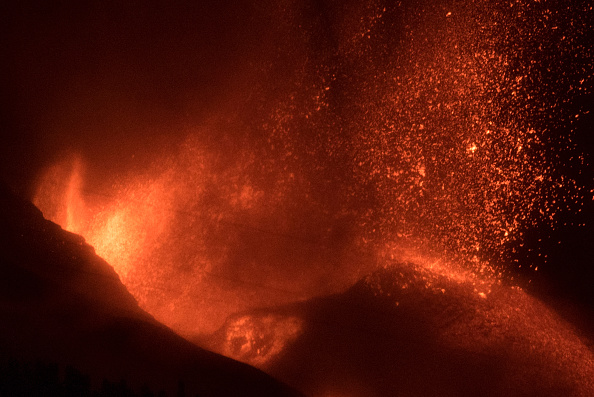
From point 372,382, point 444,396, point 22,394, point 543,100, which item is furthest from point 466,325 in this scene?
point 22,394

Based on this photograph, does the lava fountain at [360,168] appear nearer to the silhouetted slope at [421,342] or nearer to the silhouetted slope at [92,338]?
the silhouetted slope at [421,342]

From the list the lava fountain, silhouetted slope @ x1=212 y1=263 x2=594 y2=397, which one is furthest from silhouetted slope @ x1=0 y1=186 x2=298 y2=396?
the lava fountain

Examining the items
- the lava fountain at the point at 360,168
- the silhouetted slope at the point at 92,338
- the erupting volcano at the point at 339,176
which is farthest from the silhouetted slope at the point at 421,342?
the silhouetted slope at the point at 92,338

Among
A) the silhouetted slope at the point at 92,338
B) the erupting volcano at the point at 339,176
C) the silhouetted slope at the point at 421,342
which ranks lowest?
the silhouetted slope at the point at 92,338

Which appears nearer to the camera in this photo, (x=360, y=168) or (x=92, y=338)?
(x=92, y=338)

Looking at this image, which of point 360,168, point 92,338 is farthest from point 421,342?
point 92,338

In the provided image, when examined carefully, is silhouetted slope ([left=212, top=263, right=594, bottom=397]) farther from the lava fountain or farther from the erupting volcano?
the lava fountain

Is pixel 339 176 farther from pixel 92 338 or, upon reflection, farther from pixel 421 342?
pixel 92 338
